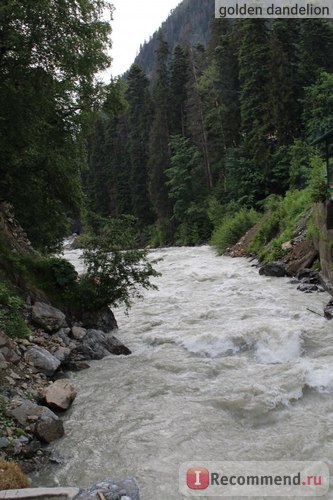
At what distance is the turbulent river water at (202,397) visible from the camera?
5.20 metres

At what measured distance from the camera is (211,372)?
783cm

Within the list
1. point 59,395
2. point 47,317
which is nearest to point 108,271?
point 47,317

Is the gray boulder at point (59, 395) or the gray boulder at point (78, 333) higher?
the gray boulder at point (78, 333)

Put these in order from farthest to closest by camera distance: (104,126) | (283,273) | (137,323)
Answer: (104,126), (283,273), (137,323)

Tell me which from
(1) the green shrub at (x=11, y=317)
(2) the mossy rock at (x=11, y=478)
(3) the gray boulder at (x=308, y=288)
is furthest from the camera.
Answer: (3) the gray boulder at (x=308, y=288)

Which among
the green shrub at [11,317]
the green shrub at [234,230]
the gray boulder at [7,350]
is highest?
the green shrub at [234,230]

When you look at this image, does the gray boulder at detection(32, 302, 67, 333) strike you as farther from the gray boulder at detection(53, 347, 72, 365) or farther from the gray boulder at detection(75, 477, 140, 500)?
A: the gray boulder at detection(75, 477, 140, 500)

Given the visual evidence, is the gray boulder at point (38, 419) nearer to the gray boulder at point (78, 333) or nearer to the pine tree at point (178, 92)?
the gray boulder at point (78, 333)

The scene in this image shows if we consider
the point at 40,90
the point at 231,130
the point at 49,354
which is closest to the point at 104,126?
the point at 231,130

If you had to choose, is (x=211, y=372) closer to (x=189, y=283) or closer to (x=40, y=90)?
(x=40, y=90)

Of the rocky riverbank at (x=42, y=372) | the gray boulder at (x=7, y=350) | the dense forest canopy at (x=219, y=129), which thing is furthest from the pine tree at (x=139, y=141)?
the gray boulder at (x=7, y=350)

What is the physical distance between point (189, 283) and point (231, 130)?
26321 millimetres

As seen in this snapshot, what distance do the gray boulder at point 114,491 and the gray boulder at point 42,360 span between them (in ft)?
11.0

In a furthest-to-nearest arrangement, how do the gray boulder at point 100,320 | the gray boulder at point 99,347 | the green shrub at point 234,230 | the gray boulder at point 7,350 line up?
the green shrub at point 234,230 → the gray boulder at point 100,320 → the gray boulder at point 99,347 → the gray boulder at point 7,350
